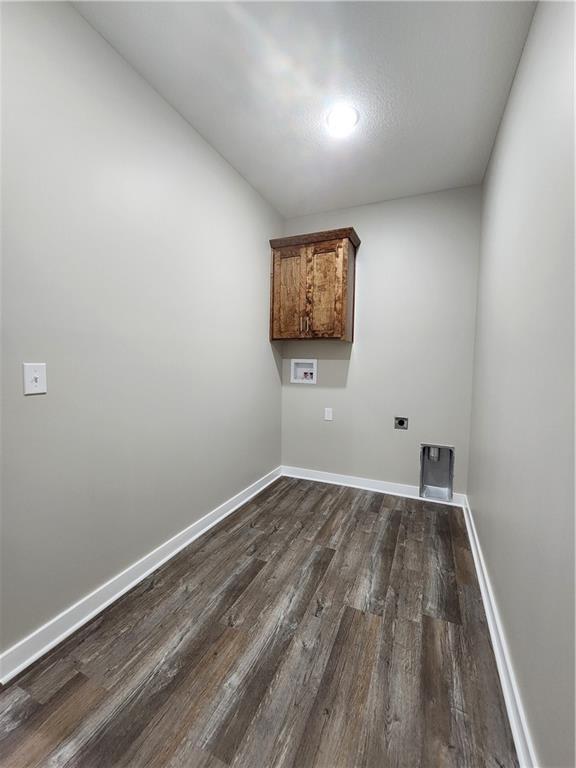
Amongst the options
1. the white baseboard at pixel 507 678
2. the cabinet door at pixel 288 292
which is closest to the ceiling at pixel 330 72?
the cabinet door at pixel 288 292

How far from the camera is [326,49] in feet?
4.79

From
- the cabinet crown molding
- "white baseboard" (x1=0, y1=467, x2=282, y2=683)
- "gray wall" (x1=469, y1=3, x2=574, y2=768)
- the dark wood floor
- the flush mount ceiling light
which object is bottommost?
the dark wood floor

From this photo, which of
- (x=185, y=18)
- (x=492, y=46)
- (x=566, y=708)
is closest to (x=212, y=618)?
(x=566, y=708)

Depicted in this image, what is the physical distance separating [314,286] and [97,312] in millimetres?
1828

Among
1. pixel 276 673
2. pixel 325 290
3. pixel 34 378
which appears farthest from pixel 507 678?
pixel 325 290

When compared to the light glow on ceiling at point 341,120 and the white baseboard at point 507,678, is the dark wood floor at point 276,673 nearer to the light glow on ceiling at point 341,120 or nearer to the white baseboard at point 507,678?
the white baseboard at point 507,678

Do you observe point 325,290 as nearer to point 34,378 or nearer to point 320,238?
point 320,238

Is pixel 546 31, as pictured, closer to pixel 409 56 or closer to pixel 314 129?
pixel 409 56

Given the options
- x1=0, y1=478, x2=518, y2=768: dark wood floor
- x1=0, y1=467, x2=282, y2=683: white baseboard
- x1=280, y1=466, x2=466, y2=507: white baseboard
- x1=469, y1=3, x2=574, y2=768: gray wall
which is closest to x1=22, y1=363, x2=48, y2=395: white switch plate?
x1=0, y1=467, x2=282, y2=683: white baseboard

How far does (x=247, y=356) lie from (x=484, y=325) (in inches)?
70.0

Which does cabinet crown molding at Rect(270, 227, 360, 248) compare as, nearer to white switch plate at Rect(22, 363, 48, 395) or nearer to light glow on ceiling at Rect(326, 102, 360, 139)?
light glow on ceiling at Rect(326, 102, 360, 139)

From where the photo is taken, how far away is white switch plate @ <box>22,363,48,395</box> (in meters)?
1.22

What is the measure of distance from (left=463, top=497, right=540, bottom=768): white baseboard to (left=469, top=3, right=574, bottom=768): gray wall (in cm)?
5

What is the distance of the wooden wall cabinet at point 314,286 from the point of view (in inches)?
107
